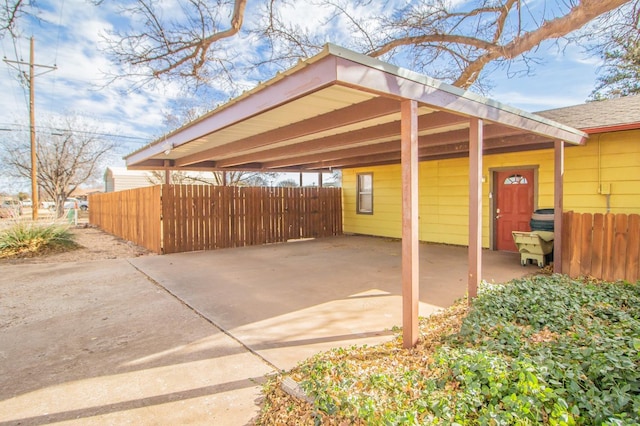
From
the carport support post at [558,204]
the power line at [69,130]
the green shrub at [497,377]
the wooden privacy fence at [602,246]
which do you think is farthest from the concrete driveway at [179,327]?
the power line at [69,130]

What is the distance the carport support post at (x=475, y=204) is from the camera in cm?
367

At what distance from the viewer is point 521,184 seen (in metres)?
7.70

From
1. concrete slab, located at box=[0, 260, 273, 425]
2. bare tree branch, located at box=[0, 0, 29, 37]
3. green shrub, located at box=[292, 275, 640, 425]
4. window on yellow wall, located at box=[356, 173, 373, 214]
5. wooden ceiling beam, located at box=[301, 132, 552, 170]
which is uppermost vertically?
bare tree branch, located at box=[0, 0, 29, 37]

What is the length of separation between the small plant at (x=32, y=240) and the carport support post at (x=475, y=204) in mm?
10011

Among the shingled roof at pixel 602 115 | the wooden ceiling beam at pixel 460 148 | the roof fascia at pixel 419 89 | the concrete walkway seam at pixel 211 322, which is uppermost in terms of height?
the shingled roof at pixel 602 115

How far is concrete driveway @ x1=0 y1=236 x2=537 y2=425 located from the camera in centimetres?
226

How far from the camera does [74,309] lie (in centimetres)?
423

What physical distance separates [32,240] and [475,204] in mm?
10439

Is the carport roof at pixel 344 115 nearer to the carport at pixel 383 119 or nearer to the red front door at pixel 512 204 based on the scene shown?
the carport at pixel 383 119

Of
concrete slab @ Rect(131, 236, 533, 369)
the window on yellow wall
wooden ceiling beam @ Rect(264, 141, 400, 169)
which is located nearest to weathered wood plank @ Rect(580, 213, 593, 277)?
concrete slab @ Rect(131, 236, 533, 369)

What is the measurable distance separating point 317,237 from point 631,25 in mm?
9194

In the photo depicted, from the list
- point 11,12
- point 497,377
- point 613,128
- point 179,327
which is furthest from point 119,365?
point 613,128

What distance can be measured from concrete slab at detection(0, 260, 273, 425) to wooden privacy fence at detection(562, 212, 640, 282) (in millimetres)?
5304

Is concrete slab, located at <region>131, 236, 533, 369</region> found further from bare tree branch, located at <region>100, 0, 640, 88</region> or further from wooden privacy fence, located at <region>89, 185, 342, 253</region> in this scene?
bare tree branch, located at <region>100, 0, 640, 88</region>
